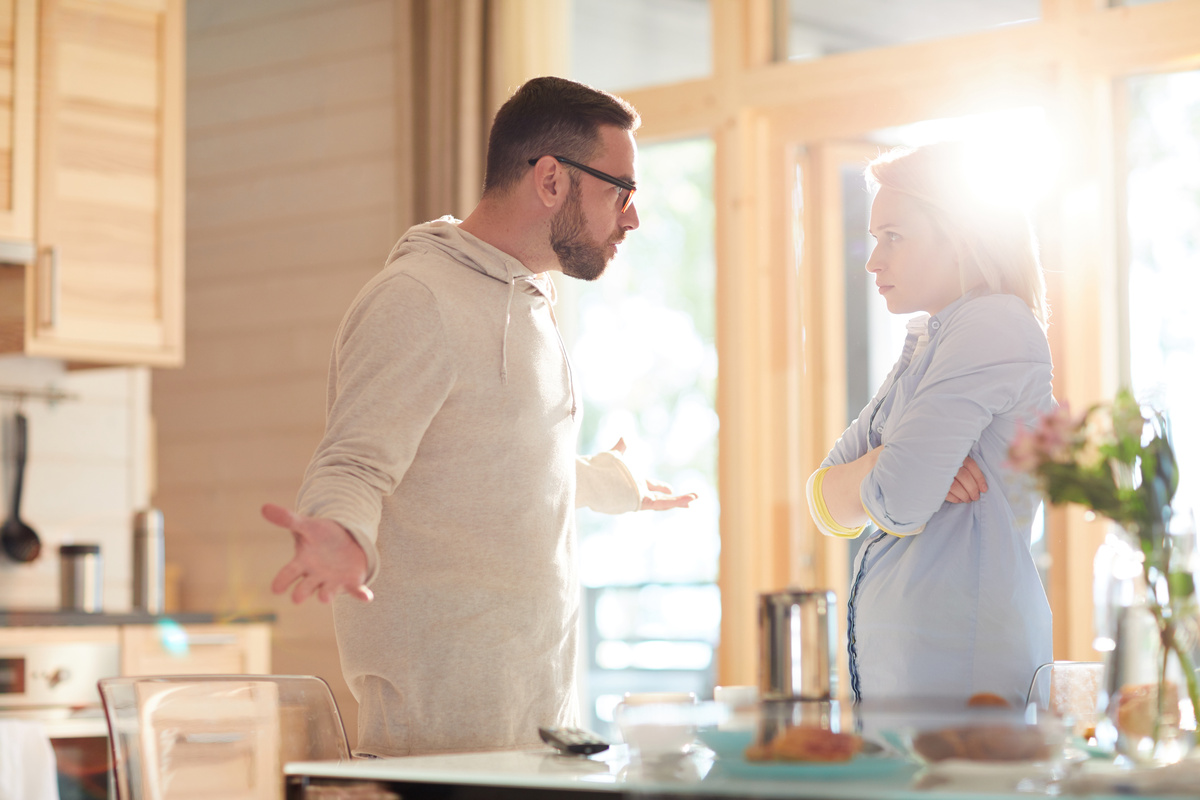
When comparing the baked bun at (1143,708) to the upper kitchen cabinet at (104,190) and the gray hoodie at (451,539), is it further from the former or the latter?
the upper kitchen cabinet at (104,190)

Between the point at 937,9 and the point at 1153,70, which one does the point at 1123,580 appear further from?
the point at 937,9

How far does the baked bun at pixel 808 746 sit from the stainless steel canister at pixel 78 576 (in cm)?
312

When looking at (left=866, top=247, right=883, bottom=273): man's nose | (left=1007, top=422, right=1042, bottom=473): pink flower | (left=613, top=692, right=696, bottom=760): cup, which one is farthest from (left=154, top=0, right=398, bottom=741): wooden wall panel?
(left=1007, top=422, right=1042, bottom=473): pink flower

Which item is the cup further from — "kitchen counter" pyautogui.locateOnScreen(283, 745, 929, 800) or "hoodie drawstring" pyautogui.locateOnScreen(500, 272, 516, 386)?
"hoodie drawstring" pyautogui.locateOnScreen(500, 272, 516, 386)

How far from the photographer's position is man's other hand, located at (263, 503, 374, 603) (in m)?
1.41

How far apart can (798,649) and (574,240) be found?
98 centimetres

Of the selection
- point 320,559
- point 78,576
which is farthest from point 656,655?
point 320,559

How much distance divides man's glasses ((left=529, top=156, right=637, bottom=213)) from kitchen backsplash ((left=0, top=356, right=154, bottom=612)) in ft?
7.99

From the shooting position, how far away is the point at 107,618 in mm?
3512

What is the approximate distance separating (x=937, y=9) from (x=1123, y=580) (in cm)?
295

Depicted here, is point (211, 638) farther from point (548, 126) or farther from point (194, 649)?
point (548, 126)

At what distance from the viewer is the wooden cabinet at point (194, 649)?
11.7ft

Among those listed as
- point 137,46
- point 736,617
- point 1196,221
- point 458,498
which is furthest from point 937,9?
point 458,498

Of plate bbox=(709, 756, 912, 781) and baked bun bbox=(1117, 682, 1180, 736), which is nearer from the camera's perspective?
plate bbox=(709, 756, 912, 781)
